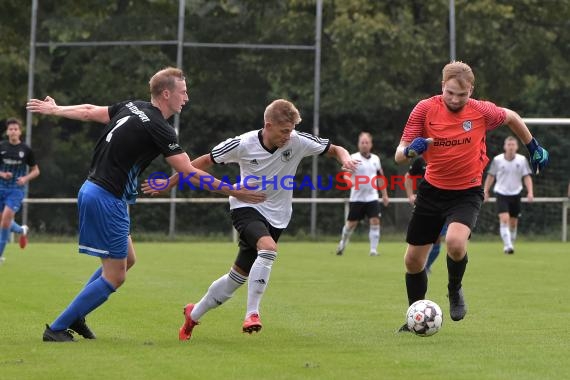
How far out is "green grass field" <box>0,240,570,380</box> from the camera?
23.2 ft

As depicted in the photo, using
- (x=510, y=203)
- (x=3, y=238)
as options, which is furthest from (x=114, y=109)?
(x=510, y=203)

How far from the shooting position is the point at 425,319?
852 cm

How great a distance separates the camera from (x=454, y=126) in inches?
356

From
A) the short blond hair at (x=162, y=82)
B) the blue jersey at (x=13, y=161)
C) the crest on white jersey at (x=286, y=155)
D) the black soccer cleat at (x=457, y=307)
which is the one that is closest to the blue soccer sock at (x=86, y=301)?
the short blond hair at (x=162, y=82)

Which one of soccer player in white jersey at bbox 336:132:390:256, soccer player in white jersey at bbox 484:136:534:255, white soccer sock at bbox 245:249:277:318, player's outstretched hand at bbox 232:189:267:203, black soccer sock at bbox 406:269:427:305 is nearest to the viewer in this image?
player's outstretched hand at bbox 232:189:267:203

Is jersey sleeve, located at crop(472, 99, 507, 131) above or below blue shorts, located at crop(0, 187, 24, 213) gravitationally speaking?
above

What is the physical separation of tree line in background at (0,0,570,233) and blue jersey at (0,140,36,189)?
8045mm

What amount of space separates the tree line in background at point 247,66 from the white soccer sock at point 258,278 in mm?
18369

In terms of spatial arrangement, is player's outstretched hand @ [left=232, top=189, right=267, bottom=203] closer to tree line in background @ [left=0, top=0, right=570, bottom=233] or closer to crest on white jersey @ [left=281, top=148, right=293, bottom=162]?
crest on white jersey @ [left=281, top=148, right=293, bottom=162]

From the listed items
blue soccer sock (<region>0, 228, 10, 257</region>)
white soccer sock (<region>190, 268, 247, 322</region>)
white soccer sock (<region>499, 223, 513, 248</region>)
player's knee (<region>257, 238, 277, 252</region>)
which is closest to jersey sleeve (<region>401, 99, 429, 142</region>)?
player's knee (<region>257, 238, 277, 252</region>)

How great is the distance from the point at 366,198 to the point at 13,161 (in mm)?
6565

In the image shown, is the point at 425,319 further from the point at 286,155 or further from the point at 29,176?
the point at 29,176

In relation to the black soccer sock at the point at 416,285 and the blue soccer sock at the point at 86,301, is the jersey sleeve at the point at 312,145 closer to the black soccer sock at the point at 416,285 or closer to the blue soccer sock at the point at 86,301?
the black soccer sock at the point at 416,285

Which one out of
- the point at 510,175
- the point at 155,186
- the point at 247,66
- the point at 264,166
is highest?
the point at 247,66
